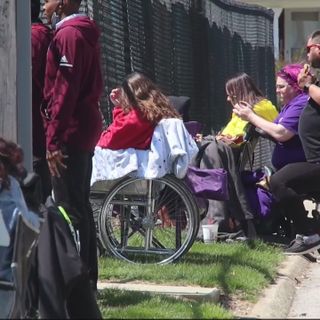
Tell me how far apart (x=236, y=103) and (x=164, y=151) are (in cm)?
222

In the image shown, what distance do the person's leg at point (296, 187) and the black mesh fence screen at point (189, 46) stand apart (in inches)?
68.0

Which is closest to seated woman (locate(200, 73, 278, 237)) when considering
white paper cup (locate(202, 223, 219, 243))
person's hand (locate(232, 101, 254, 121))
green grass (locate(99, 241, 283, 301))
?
white paper cup (locate(202, 223, 219, 243))

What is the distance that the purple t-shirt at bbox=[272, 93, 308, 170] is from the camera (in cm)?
891

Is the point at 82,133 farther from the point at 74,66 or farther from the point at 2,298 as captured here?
the point at 2,298

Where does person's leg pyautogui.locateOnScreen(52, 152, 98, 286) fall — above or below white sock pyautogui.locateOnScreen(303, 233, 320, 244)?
above

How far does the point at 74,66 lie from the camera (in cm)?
616

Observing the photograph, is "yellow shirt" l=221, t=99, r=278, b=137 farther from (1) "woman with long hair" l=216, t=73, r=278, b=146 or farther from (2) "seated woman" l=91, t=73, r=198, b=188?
(2) "seated woman" l=91, t=73, r=198, b=188

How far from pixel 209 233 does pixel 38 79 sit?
10.0ft

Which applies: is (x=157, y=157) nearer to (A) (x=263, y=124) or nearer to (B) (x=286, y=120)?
(A) (x=263, y=124)

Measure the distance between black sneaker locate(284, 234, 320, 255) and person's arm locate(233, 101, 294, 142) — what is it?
3.03 feet

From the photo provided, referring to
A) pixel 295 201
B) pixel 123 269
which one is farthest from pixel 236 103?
pixel 123 269

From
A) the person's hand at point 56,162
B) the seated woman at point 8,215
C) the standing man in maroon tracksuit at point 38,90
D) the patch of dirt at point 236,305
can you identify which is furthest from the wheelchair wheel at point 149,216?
the seated woman at point 8,215

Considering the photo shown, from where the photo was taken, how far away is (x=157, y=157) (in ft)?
25.3

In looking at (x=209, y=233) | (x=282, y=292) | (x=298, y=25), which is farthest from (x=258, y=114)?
(x=298, y=25)
